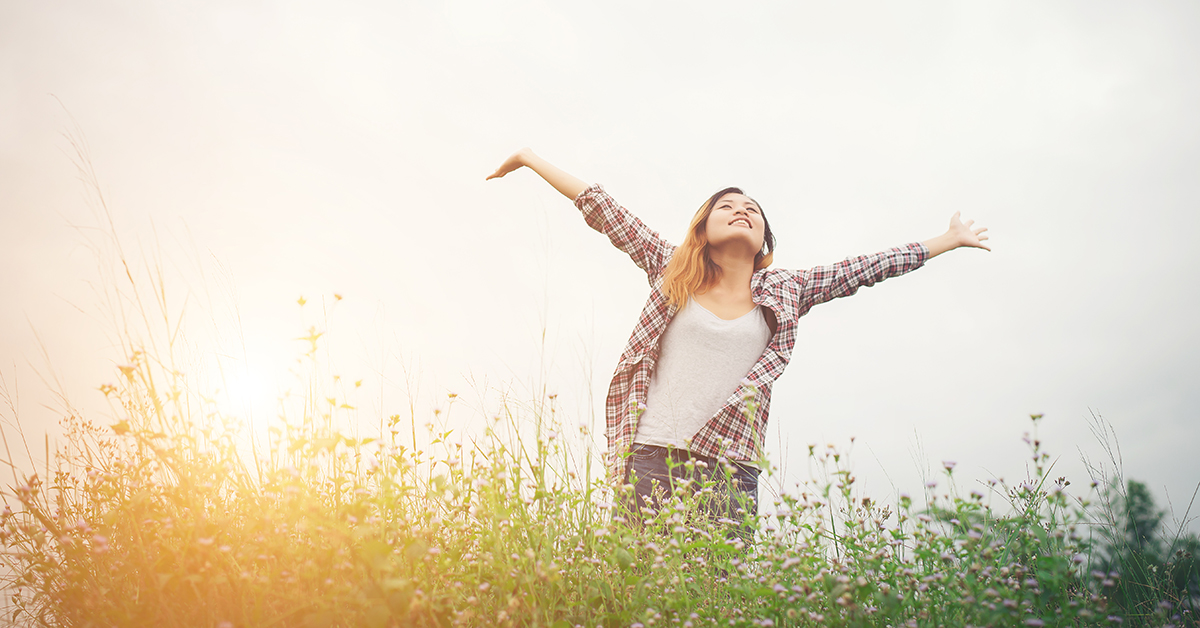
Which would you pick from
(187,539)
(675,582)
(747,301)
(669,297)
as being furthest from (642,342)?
(187,539)

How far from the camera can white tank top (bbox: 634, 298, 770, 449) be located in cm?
341

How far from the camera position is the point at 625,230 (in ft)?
12.9

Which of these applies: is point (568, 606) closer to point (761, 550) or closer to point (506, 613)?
point (506, 613)

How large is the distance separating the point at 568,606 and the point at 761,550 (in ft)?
2.70

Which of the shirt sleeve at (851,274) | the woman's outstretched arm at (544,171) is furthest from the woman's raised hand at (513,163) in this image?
the shirt sleeve at (851,274)

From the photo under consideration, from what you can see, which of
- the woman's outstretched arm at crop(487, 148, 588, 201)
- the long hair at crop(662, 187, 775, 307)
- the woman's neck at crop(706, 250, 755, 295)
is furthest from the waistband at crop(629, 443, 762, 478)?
the woman's outstretched arm at crop(487, 148, 588, 201)

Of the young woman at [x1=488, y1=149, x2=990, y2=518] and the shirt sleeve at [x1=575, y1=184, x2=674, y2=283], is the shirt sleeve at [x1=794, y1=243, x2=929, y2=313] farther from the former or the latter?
the shirt sleeve at [x1=575, y1=184, x2=674, y2=283]

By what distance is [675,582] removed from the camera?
1.93 meters

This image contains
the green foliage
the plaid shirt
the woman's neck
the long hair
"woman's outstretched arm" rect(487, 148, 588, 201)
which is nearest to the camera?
the green foliage

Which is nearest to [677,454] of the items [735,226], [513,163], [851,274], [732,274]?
[732,274]

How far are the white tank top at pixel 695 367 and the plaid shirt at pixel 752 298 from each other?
6cm

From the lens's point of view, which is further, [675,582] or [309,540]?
[309,540]

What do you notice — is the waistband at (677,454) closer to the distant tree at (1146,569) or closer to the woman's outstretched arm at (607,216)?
the woman's outstretched arm at (607,216)

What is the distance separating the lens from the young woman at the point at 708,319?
131 inches
